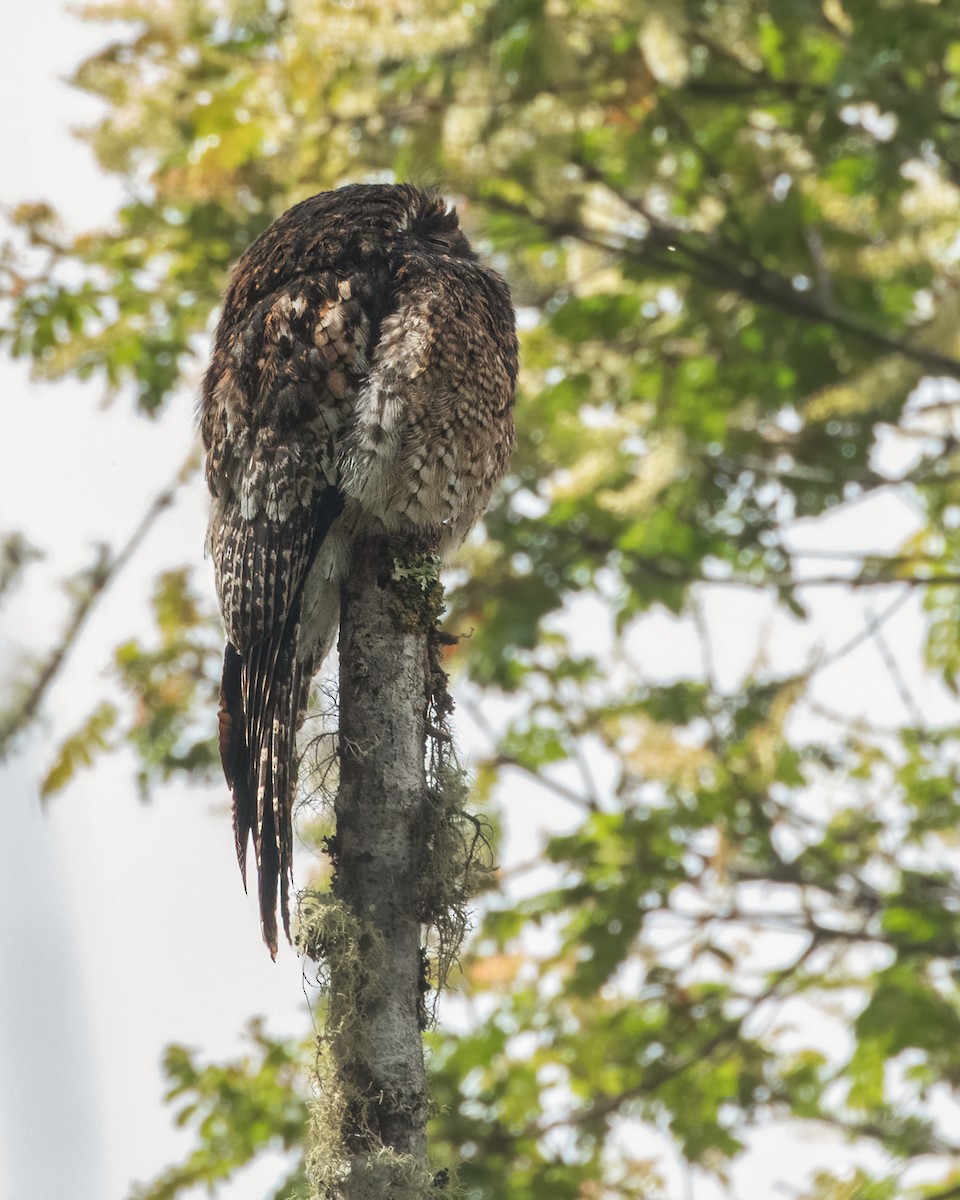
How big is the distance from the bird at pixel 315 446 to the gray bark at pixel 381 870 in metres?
0.28

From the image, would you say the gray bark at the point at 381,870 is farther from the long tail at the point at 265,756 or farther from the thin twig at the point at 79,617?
the thin twig at the point at 79,617

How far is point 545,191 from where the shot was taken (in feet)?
20.5

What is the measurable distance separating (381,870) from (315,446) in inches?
40.1

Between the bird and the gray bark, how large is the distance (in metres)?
0.28

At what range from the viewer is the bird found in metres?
3.07

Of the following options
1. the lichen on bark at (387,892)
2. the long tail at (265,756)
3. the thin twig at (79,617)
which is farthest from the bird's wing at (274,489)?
the thin twig at (79,617)

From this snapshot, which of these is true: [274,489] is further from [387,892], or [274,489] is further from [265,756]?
[387,892]

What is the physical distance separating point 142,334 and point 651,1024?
435 centimetres

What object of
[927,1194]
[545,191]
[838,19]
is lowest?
[927,1194]

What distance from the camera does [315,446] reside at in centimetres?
314

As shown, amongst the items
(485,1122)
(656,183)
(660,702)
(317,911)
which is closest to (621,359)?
(656,183)

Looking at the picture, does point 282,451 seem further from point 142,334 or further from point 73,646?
point 142,334

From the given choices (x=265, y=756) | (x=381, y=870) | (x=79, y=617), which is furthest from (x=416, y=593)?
(x=79, y=617)

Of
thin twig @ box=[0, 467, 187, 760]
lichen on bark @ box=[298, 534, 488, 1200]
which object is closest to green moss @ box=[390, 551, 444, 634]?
lichen on bark @ box=[298, 534, 488, 1200]
